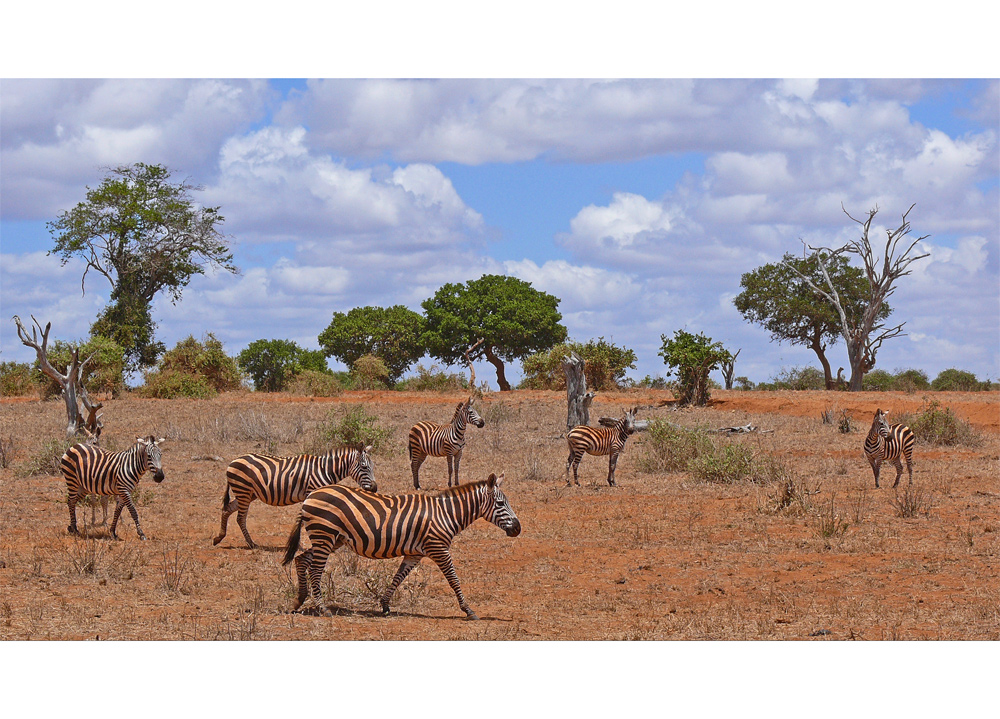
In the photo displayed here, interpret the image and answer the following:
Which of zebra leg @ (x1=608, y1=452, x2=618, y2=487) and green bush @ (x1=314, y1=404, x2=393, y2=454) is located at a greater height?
green bush @ (x1=314, y1=404, x2=393, y2=454)

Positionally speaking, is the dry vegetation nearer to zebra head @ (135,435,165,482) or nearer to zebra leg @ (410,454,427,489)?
zebra leg @ (410,454,427,489)

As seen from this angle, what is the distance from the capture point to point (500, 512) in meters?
9.38

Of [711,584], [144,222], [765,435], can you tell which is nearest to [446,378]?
[144,222]

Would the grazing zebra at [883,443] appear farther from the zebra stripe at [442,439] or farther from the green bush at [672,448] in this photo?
the zebra stripe at [442,439]

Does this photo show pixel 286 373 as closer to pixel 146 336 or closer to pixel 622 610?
pixel 146 336

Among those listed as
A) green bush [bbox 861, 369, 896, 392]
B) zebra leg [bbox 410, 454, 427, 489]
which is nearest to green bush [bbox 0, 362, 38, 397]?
zebra leg [bbox 410, 454, 427, 489]

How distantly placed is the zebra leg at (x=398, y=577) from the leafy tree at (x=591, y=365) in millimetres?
29399

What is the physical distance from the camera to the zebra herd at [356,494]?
353 inches

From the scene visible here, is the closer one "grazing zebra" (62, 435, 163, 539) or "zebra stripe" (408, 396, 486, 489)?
"grazing zebra" (62, 435, 163, 539)

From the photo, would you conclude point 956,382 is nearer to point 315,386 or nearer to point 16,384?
point 315,386

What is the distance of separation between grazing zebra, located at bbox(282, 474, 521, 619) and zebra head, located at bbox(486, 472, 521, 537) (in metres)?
0.02

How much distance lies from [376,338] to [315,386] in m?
16.7

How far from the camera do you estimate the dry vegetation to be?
8.98 m

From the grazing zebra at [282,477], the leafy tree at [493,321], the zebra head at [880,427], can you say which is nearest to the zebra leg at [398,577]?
the grazing zebra at [282,477]
